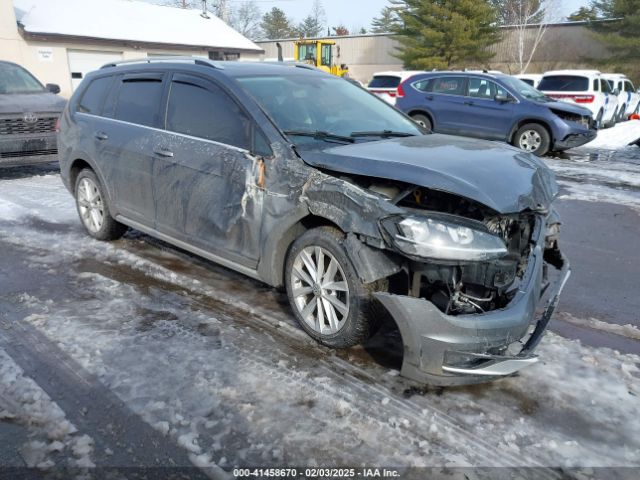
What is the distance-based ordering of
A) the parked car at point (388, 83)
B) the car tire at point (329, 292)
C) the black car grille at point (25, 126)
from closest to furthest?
the car tire at point (329, 292), the black car grille at point (25, 126), the parked car at point (388, 83)

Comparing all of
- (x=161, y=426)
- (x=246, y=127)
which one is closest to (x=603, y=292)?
(x=246, y=127)

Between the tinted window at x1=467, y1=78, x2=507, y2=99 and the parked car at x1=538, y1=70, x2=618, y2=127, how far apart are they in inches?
190

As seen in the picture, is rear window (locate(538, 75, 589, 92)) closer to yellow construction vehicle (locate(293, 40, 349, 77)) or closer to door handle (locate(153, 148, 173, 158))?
yellow construction vehicle (locate(293, 40, 349, 77))

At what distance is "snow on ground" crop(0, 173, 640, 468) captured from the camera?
2549 millimetres

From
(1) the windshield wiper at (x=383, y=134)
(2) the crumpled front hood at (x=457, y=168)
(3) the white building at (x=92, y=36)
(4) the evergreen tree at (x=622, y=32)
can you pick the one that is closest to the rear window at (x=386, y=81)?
(3) the white building at (x=92, y=36)

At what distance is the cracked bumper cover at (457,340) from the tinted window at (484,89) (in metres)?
10.6

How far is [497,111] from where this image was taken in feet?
39.7

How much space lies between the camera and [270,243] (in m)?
3.60

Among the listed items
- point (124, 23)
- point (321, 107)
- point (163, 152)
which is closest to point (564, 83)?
point (321, 107)

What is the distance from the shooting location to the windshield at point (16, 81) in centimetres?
991

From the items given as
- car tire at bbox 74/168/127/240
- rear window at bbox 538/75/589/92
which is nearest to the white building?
rear window at bbox 538/75/589/92

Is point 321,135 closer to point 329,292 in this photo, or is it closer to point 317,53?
point 329,292

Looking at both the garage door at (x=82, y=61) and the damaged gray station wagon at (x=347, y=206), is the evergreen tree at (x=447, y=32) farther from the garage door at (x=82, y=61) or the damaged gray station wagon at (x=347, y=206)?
the damaged gray station wagon at (x=347, y=206)

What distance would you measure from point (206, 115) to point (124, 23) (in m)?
24.7
